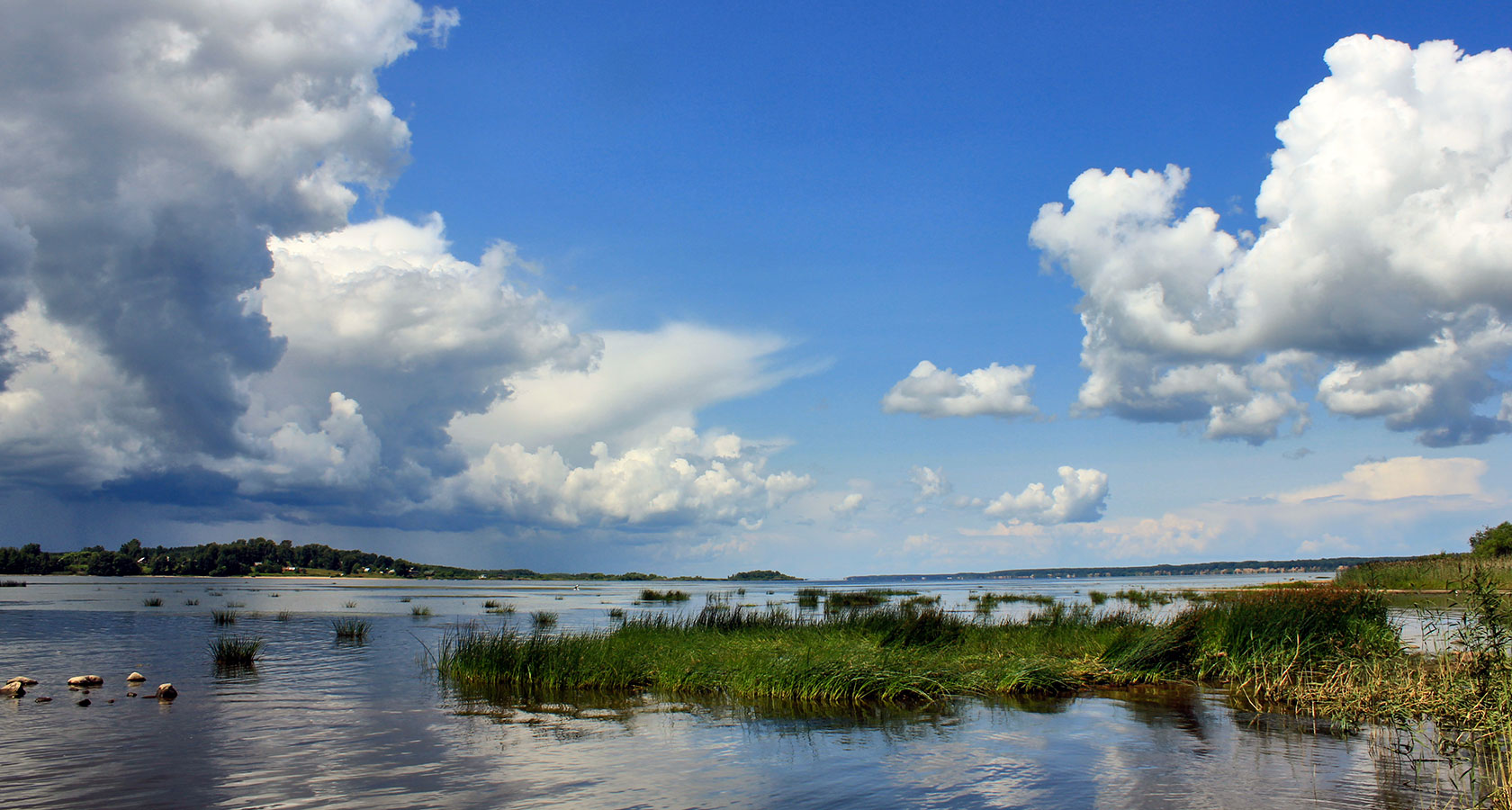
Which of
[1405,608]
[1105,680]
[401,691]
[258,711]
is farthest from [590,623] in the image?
[1405,608]

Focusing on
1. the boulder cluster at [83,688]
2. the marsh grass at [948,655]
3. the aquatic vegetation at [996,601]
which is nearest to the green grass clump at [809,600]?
the aquatic vegetation at [996,601]

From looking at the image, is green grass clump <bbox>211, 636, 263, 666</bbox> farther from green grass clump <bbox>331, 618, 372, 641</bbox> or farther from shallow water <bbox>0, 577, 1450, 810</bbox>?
green grass clump <bbox>331, 618, 372, 641</bbox>

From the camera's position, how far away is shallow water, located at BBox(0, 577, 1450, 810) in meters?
12.4

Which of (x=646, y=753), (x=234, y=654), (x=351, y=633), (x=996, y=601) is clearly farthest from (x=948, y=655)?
(x=996, y=601)

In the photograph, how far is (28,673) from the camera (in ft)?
84.8

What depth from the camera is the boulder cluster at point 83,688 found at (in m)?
21.3

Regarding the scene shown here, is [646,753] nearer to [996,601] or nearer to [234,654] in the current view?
[234,654]

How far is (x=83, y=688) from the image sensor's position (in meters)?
22.8

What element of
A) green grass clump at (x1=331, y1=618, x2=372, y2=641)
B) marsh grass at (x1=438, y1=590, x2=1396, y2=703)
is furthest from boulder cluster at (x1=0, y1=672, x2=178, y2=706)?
green grass clump at (x1=331, y1=618, x2=372, y2=641)

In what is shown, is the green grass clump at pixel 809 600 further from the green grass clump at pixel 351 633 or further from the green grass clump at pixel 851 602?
the green grass clump at pixel 351 633

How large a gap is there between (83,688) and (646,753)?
1803 centimetres

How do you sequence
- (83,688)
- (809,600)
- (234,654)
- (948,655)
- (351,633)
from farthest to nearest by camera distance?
(809,600) < (351,633) < (234,654) < (948,655) < (83,688)

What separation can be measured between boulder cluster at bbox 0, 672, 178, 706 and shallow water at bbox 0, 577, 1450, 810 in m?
0.34

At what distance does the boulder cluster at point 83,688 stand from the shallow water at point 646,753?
0.34 metres
